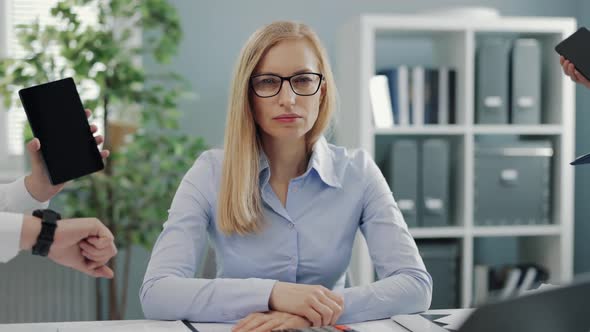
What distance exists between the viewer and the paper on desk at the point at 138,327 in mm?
1225

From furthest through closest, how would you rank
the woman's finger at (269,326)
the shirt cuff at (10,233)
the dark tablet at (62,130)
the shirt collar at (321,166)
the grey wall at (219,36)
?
the grey wall at (219,36), the shirt collar at (321,166), the dark tablet at (62,130), the woman's finger at (269,326), the shirt cuff at (10,233)

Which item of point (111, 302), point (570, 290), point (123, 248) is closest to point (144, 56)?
point (123, 248)

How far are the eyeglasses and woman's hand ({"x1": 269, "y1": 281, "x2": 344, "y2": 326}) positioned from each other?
18.8 inches

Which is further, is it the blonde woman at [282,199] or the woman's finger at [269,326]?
the blonde woman at [282,199]

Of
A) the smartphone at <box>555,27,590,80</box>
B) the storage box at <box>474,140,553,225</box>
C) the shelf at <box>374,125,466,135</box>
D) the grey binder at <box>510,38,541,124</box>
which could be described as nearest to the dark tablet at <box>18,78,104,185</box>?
the smartphone at <box>555,27,590,80</box>

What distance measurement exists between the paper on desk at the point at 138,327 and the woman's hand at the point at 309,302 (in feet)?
0.60

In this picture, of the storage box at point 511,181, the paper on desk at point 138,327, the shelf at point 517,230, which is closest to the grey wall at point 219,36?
the storage box at point 511,181

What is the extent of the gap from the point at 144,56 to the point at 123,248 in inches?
34.2

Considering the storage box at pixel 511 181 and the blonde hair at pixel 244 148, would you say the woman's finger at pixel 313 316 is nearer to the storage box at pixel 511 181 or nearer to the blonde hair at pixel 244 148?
the blonde hair at pixel 244 148

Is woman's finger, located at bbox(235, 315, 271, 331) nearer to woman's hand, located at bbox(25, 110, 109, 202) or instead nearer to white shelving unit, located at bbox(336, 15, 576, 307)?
woman's hand, located at bbox(25, 110, 109, 202)

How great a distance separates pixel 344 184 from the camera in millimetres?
1667

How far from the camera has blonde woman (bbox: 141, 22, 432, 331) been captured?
60.0 inches

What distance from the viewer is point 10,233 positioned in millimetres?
1078

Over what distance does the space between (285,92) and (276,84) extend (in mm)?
35
